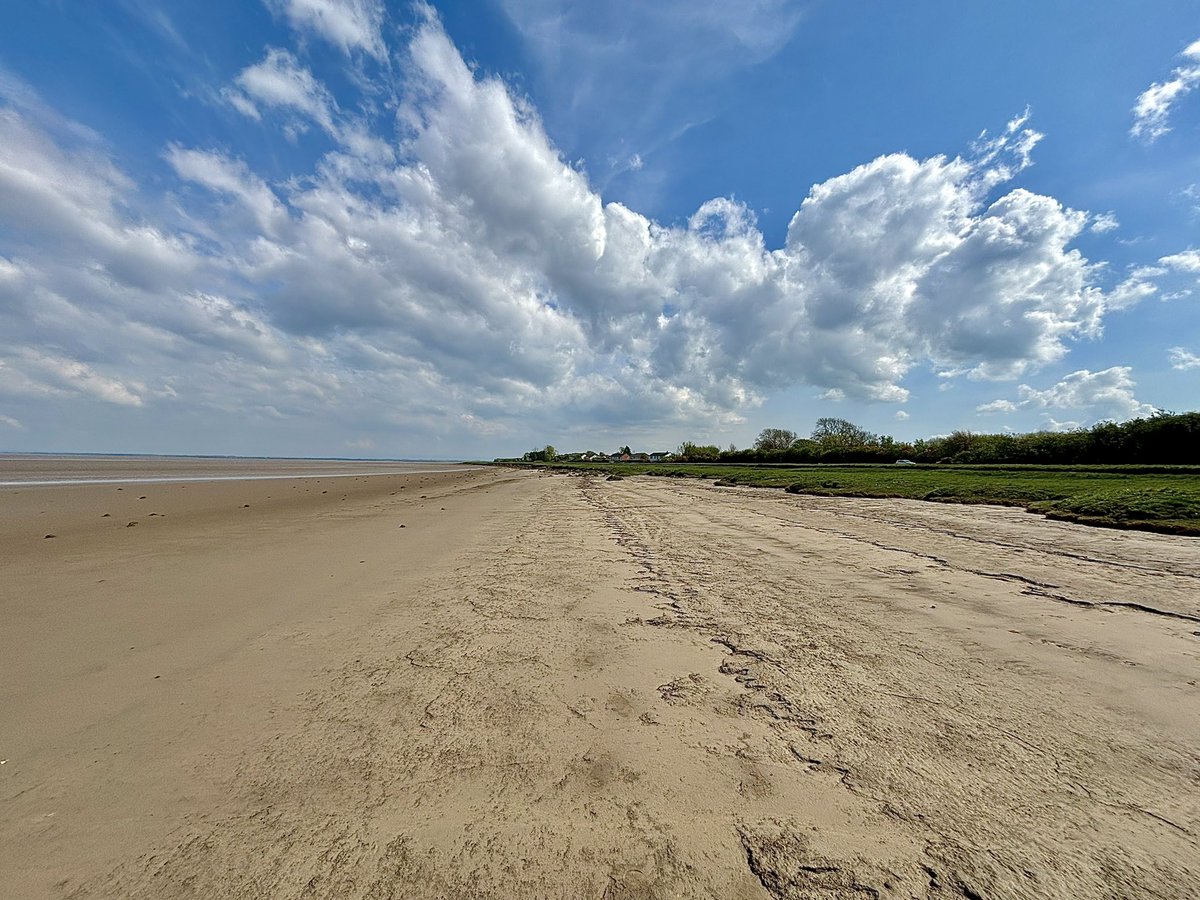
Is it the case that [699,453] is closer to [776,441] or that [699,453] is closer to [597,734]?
[776,441]

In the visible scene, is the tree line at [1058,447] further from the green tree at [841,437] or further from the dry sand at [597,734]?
the dry sand at [597,734]

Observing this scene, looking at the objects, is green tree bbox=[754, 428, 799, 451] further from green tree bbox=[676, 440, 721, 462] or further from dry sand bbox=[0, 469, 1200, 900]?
dry sand bbox=[0, 469, 1200, 900]

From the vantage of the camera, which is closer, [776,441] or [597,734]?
[597,734]

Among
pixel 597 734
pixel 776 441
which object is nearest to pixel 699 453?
pixel 776 441

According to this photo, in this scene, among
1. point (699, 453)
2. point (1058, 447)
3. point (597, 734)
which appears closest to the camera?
point (597, 734)

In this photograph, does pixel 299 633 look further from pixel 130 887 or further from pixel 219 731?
pixel 130 887

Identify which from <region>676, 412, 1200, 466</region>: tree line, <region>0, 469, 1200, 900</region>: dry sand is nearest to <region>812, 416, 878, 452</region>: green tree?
<region>676, 412, 1200, 466</region>: tree line

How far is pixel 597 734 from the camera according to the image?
2758mm

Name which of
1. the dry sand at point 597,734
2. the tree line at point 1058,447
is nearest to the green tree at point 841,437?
the tree line at point 1058,447

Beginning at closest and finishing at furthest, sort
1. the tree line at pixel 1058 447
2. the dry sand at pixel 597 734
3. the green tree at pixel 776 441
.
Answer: the dry sand at pixel 597 734 → the tree line at pixel 1058 447 → the green tree at pixel 776 441

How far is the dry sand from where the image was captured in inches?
72.3

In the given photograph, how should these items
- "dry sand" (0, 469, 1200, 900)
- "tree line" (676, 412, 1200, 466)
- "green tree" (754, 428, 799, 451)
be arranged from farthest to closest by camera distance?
"green tree" (754, 428, 799, 451)
"tree line" (676, 412, 1200, 466)
"dry sand" (0, 469, 1200, 900)

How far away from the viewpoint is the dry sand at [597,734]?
184cm

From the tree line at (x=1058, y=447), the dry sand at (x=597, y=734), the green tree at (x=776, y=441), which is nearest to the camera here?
the dry sand at (x=597, y=734)
